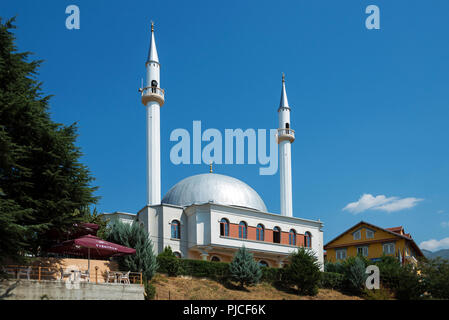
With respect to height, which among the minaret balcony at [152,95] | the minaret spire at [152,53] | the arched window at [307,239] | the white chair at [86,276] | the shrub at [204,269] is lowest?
the shrub at [204,269]

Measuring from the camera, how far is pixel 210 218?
131 ft

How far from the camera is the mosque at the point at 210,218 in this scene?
1566 inches

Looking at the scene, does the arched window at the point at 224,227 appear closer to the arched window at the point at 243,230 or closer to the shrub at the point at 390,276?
the arched window at the point at 243,230

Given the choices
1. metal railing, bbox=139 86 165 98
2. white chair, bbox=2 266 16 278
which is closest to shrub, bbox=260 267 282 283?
white chair, bbox=2 266 16 278

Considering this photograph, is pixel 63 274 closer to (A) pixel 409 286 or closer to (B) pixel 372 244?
(A) pixel 409 286

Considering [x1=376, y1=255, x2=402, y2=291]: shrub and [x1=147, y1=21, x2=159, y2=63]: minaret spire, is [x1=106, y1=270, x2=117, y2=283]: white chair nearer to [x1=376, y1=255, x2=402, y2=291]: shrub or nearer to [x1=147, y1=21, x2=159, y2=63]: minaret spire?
[x1=376, y1=255, x2=402, y2=291]: shrub

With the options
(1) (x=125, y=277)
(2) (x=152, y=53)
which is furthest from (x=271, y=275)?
(2) (x=152, y=53)

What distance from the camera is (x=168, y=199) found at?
46219mm

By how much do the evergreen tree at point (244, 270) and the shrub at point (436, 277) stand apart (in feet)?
39.0

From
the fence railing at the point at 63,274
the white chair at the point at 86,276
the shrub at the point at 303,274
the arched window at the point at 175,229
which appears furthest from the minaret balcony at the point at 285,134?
the white chair at the point at 86,276
